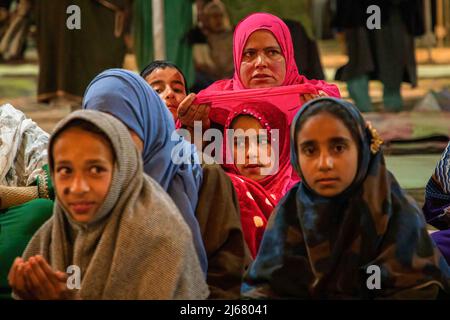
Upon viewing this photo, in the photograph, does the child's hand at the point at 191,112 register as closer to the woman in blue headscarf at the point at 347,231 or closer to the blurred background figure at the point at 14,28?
the woman in blue headscarf at the point at 347,231

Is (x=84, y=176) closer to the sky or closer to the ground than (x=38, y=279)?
closer to the sky

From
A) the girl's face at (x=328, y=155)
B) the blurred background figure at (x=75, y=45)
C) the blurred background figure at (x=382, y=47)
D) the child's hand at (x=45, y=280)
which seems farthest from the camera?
the blurred background figure at (x=382, y=47)

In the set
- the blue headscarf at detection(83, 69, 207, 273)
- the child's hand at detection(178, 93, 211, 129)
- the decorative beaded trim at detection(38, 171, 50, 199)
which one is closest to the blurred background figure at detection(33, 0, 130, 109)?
the child's hand at detection(178, 93, 211, 129)

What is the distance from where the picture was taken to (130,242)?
316cm

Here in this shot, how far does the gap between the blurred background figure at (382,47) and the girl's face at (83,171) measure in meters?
5.80

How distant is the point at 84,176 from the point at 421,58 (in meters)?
6.32

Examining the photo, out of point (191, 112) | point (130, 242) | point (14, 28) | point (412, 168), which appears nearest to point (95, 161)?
point (130, 242)

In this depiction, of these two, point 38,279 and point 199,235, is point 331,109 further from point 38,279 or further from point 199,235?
point 38,279

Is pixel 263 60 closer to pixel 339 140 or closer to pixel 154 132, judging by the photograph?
pixel 154 132

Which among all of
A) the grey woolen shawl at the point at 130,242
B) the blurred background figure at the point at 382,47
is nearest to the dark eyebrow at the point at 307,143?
the grey woolen shawl at the point at 130,242

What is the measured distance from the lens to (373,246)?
3.33 metres

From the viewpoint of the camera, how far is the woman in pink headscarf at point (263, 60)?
15.5 ft
